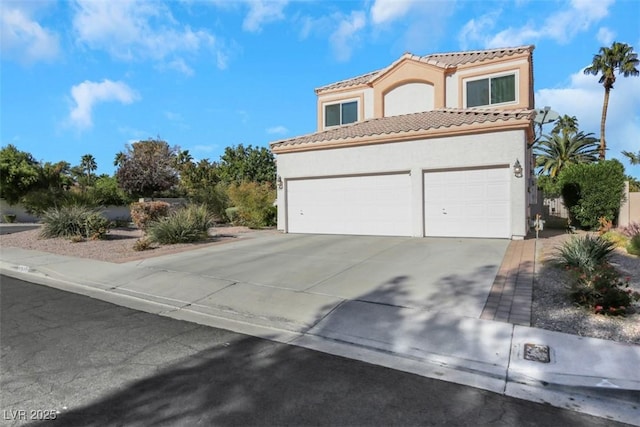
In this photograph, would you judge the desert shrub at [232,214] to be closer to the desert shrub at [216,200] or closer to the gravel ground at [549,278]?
the desert shrub at [216,200]

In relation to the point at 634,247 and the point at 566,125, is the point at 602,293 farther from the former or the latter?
the point at 566,125

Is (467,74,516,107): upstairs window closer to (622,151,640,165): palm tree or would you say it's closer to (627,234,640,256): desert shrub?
(627,234,640,256): desert shrub

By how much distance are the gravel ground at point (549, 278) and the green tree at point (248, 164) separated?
2763 cm

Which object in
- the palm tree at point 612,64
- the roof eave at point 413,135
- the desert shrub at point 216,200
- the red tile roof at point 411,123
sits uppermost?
the palm tree at point 612,64

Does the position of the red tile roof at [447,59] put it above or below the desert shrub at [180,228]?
above

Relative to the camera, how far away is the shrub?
5270 mm

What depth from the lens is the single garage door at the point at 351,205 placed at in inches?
553

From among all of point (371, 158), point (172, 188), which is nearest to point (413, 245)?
point (371, 158)

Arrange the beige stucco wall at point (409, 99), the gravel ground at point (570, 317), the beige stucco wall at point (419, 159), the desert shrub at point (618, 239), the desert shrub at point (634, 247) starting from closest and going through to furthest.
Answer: the gravel ground at point (570, 317)
the desert shrub at point (634, 247)
the desert shrub at point (618, 239)
the beige stucco wall at point (419, 159)
the beige stucco wall at point (409, 99)

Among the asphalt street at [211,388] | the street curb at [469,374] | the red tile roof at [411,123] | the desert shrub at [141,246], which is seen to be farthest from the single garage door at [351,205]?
the asphalt street at [211,388]

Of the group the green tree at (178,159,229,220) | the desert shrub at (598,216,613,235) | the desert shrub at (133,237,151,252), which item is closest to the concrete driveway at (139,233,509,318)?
the desert shrub at (133,237,151,252)

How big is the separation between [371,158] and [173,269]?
→ 27.7 feet

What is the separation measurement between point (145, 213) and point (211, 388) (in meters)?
12.0

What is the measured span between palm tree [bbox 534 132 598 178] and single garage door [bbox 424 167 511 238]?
1176 inches
